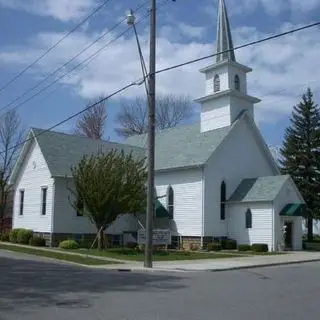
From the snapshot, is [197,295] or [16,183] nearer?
[197,295]

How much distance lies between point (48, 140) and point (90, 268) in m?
19.4

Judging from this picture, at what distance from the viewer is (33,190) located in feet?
127

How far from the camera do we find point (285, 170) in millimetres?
47125

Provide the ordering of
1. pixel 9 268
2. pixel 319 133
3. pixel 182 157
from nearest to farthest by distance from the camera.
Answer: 1. pixel 9 268
2. pixel 182 157
3. pixel 319 133

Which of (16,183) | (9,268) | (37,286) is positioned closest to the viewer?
(37,286)

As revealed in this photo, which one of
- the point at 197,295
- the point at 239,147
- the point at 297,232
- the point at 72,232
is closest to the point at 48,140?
the point at 72,232

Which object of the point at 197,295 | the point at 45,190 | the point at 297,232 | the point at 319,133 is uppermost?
the point at 319,133

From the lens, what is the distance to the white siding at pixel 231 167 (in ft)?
122

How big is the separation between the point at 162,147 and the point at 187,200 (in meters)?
6.91

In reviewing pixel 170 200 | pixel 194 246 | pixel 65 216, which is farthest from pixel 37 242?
pixel 194 246

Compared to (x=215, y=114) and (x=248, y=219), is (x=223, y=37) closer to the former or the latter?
(x=215, y=114)

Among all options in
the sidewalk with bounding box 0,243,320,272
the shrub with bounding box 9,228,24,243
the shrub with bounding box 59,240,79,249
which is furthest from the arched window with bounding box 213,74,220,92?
the sidewalk with bounding box 0,243,320,272

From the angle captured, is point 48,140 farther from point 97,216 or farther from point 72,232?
point 97,216

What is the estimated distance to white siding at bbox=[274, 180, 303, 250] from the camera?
118 ft
